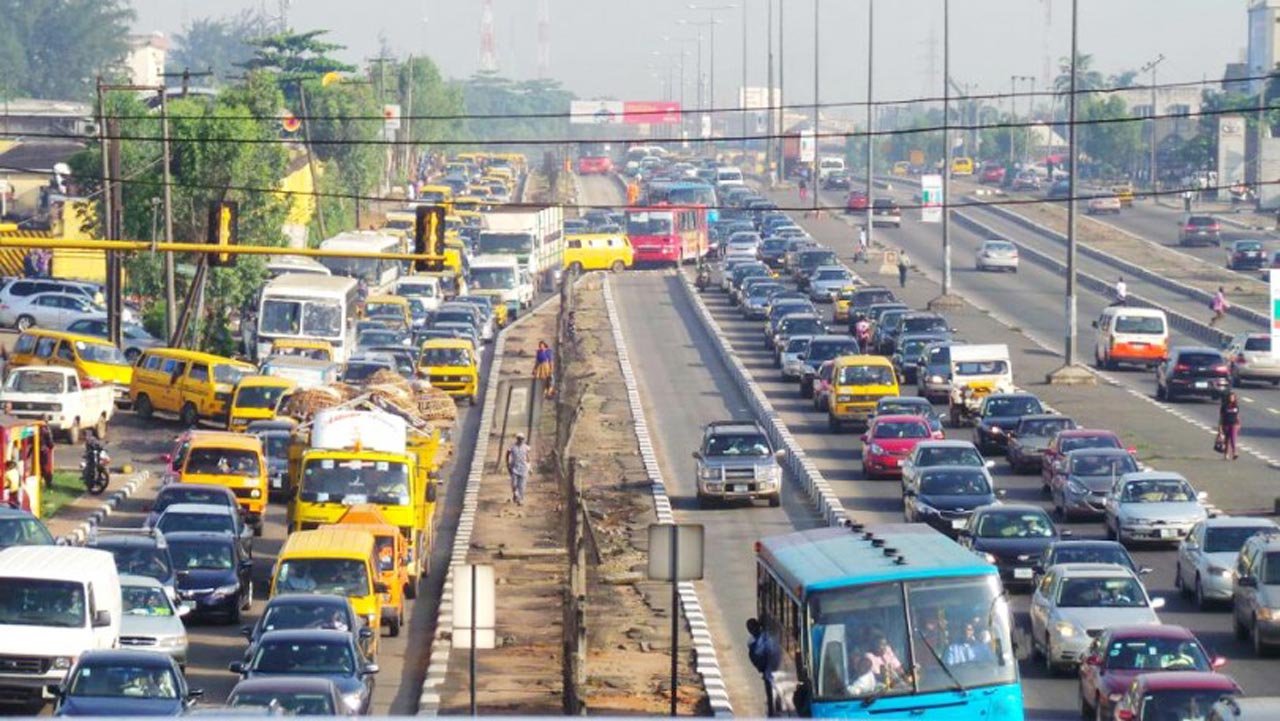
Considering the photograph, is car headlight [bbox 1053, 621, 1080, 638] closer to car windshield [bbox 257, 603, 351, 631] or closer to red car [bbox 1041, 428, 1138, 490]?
car windshield [bbox 257, 603, 351, 631]

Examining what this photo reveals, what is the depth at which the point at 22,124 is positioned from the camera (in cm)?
15088

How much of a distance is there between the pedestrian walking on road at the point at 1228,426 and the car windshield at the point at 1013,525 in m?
14.2

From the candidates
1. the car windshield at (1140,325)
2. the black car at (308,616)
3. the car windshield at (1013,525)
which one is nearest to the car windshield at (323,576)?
the black car at (308,616)

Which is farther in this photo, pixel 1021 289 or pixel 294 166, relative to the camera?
pixel 294 166

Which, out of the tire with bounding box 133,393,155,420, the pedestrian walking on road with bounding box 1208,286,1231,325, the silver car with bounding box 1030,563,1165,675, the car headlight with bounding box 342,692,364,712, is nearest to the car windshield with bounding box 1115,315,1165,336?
the pedestrian walking on road with bounding box 1208,286,1231,325

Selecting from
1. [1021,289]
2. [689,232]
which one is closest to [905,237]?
[689,232]

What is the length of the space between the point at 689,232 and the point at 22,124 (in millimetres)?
62458

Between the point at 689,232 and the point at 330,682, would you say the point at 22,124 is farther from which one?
the point at 330,682

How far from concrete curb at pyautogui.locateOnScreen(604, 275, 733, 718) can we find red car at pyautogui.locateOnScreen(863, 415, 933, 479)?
4.12 meters

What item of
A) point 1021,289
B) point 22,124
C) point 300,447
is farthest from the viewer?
point 22,124

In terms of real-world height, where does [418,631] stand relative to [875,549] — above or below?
below

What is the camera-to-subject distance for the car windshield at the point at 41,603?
27.8m

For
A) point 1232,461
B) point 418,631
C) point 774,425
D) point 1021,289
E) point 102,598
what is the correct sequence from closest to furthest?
point 102,598, point 418,631, point 1232,461, point 774,425, point 1021,289

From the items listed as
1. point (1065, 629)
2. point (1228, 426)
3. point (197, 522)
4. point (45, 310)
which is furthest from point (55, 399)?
point (1065, 629)
